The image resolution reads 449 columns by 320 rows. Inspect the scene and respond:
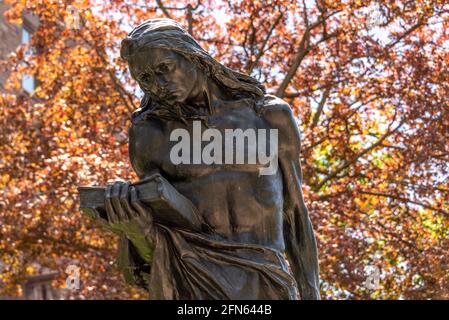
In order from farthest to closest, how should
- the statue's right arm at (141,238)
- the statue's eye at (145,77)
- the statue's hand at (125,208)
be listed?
the statue's eye at (145,77), the statue's right arm at (141,238), the statue's hand at (125,208)

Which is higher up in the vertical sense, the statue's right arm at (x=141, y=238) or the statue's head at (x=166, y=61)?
the statue's head at (x=166, y=61)

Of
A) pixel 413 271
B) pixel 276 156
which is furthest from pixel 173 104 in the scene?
pixel 413 271

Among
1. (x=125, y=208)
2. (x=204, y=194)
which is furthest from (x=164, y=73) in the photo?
(x=125, y=208)

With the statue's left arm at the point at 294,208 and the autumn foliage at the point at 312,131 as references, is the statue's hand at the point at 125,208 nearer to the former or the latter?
the statue's left arm at the point at 294,208

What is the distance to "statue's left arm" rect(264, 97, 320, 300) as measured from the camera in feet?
16.1

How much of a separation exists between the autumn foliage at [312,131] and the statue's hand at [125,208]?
10684 mm

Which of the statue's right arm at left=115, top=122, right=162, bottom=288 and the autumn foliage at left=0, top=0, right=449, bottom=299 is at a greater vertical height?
the autumn foliage at left=0, top=0, right=449, bottom=299

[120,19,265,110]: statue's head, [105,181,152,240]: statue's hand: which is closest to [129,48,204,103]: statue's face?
[120,19,265,110]: statue's head

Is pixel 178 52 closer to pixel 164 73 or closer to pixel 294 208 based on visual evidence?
pixel 164 73

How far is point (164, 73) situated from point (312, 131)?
1192cm

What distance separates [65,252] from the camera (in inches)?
683

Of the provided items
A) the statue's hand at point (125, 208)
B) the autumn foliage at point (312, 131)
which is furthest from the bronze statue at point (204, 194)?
the autumn foliage at point (312, 131)

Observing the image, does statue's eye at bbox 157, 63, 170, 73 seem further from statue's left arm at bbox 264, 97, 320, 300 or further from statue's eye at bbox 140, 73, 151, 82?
statue's left arm at bbox 264, 97, 320, 300

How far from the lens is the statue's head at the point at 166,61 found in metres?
4.68
